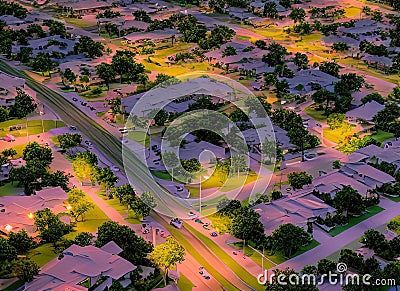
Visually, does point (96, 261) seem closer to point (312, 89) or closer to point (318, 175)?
point (318, 175)

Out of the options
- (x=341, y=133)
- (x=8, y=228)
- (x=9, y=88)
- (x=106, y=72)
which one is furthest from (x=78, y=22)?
(x=8, y=228)

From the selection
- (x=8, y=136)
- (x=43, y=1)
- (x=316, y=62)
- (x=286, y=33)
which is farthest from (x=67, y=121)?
(x=43, y=1)

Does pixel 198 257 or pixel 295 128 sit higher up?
pixel 295 128

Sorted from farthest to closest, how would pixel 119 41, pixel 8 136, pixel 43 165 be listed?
1. pixel 119 41
2. pixel 8 136
3. pixel 43 165

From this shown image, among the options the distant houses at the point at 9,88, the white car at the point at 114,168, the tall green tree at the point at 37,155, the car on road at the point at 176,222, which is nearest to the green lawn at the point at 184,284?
the car on road at the point at 176,222

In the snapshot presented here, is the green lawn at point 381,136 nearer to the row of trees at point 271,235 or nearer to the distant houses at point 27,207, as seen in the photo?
the row of trees at point 271,235

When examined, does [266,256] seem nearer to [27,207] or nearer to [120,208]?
[120,208]
